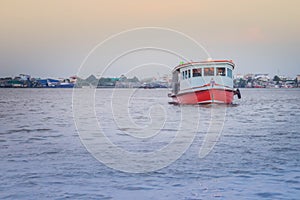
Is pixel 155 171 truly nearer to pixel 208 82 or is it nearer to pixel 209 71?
pixel 208 82

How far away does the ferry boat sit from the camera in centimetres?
3931

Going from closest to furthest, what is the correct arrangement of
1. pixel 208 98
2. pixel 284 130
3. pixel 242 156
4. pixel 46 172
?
pixel 46 172 < pixel 242 156 < pixel 284 130 < pixel 208 98

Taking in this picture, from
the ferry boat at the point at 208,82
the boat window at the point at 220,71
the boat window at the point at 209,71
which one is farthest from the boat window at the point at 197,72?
the boat window at the point at 220,71

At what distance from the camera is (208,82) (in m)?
39.8

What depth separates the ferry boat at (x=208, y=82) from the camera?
39312mm

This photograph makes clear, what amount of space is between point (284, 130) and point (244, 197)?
1372 centimetres

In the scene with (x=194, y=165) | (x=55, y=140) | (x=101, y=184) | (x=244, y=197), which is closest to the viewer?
(x=244, y=197)

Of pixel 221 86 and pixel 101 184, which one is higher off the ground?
pixel 221 86

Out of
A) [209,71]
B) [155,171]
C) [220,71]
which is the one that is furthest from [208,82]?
[155,171]

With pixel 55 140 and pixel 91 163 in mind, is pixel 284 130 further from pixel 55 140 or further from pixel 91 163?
pixel 91 163

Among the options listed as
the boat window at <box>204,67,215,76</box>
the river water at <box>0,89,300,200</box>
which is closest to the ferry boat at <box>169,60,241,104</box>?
the boat window at <box>204,67,215,76</box>

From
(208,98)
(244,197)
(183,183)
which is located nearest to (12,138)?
(183,183)

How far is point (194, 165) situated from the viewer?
1234 centimetres

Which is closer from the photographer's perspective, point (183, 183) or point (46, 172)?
point (183, 183)
